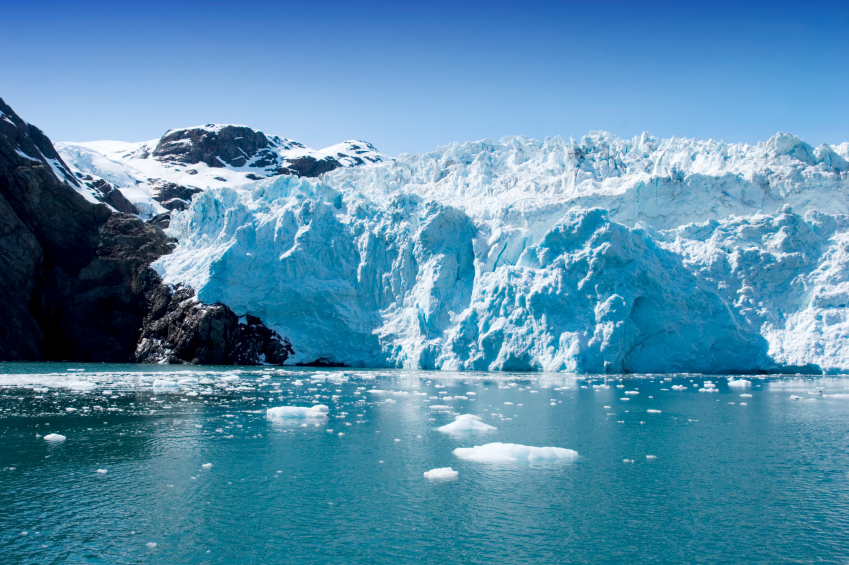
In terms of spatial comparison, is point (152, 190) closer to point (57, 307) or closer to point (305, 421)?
point (57, 307)

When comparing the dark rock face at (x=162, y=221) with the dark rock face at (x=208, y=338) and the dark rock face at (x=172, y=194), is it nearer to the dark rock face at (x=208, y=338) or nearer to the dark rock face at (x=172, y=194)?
the dark rock face at (x=172, y=194)

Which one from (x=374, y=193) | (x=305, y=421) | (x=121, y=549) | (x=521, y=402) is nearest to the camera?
(x=121, y=549)

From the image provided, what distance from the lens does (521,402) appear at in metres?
19.1

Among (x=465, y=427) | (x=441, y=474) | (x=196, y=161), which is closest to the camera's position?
(x=441, y=474)

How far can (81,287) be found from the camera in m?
42.3

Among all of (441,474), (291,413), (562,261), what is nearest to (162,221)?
(562,261)

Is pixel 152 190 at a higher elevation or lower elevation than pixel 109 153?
lower

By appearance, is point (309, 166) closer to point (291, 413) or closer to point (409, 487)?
point (291, 413)

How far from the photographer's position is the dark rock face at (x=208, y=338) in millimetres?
39125

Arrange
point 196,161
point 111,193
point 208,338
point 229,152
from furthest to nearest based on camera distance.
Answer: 1. point 229,152
2. point 196,161
3. point 111,193
4. point 208,338

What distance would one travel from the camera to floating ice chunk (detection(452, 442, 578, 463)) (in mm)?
10953

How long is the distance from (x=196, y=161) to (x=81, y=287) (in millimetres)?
41025

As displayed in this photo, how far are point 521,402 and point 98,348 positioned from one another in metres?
35.0

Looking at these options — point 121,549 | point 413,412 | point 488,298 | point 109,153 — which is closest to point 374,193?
point 488,298
